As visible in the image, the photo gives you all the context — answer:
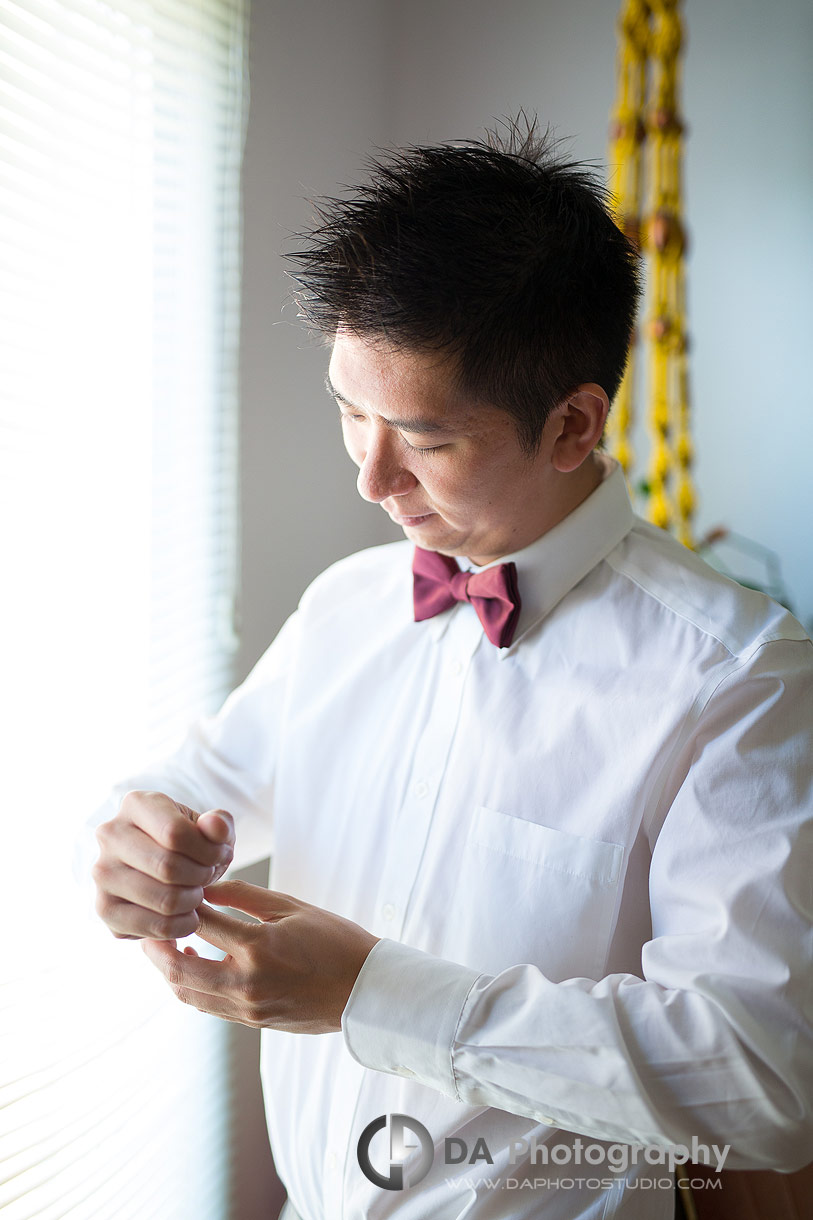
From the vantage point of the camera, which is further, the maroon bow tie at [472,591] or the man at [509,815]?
the maroon bow tie at [472,591]

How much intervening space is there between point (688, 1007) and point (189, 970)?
0.45m

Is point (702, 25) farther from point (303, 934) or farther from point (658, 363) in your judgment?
point (303, 934)

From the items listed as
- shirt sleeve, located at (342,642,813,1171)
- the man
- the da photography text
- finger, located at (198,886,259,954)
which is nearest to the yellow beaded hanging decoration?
the man

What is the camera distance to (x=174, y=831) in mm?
886

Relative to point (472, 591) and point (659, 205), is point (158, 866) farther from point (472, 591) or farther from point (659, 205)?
point (659, 205)

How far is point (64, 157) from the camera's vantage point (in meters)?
1.12

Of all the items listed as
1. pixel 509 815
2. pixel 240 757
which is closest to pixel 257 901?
pixel 509 815

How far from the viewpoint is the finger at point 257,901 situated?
0.90 m

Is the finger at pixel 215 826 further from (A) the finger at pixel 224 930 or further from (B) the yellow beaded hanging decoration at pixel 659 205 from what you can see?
(B) the yellow beaded hanging decoration at pixel 659 205

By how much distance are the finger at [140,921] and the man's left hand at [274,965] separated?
0.01 metres

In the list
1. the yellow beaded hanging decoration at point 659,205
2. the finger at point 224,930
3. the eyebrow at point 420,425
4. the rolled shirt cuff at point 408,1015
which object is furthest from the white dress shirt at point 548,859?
the yellow beaded hanging decoration at point 659,205

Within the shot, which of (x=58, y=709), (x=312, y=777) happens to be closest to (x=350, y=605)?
(x=312, y=777)

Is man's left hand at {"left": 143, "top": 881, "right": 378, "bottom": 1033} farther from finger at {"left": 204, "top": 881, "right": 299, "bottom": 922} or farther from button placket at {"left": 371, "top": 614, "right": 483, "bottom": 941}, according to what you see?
button placket at {"left": 371, "top": 614, "right": 483, "bottom": 941}
